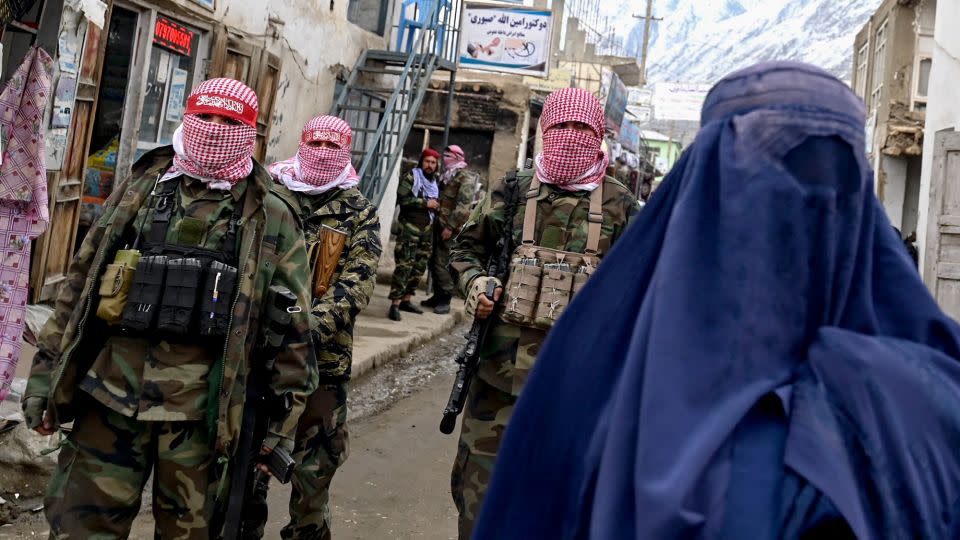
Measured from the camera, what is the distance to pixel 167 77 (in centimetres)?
777

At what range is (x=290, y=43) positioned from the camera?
31.6 feet

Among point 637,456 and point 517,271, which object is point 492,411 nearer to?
point 517,271

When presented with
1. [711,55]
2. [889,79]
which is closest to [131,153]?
[889,79]

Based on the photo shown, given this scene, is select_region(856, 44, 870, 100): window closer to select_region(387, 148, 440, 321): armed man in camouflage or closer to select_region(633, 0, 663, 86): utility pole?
select_region(387, 148, 440, 321): armed man in camouflage

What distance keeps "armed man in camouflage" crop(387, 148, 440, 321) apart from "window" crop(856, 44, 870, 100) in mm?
14891

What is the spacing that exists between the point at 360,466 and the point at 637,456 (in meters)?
4.56

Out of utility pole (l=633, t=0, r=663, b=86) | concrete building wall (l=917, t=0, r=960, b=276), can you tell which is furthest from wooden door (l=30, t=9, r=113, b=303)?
utility pole (l=633, t=0, r=663, b=86)

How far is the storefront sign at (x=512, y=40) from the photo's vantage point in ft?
59.5

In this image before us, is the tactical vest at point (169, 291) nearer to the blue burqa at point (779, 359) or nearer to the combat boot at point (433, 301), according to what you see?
the blue burqa at point (779, 359)

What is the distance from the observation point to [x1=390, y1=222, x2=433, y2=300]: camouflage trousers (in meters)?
10.4

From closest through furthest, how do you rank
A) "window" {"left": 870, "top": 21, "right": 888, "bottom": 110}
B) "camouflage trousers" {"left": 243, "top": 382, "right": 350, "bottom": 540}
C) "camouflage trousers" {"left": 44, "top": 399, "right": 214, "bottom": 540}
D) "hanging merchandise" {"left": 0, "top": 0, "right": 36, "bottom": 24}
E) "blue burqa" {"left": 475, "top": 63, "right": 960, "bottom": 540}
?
"blue burqa" {"left": 475, "top": 63, "right": 960, "bottom": 540}, "camouflage trousers" {"left": 44, "top": 399, "right": 214, "bottom": 540}, "camouflage trousers" {"left": 243, "top": 382, "right": 350, "bottom": 540}, "hanging merchandise" {"left": 0, "top": 0, "right": 36, "bottom": 24}, "window" {"left": 870, "top": 21, "right": 888, "bottom": 110}

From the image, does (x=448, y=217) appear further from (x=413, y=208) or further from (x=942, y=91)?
(x=942, y=91)

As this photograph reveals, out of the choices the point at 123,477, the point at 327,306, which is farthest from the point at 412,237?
the point at 123,477

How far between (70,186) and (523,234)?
382 centimetres
